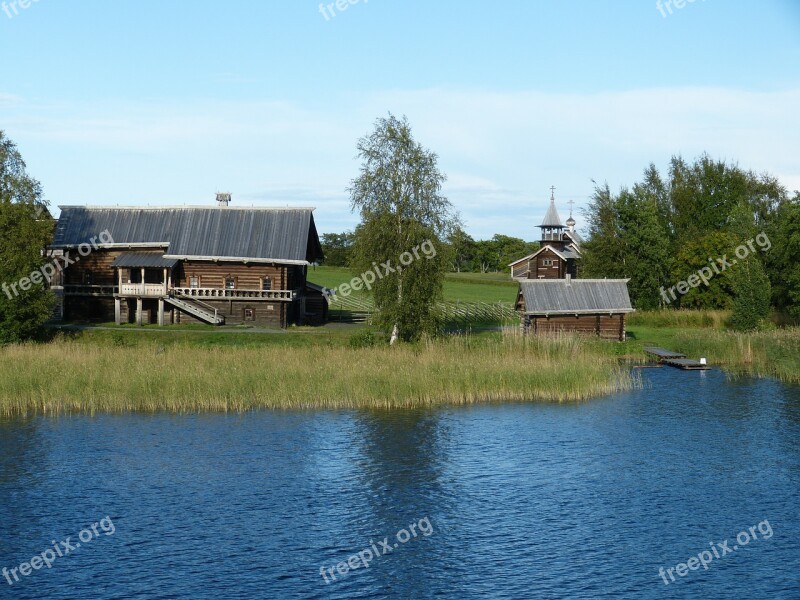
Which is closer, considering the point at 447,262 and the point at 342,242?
the point at 447,262

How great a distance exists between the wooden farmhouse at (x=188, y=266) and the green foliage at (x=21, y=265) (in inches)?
274

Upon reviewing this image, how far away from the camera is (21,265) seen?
152ft

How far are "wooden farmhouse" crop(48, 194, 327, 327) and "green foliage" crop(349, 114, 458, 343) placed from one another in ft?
32.4

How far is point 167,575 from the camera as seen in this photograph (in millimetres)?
18719

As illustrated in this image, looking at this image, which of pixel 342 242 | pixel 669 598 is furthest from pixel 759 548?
pixel 342 242

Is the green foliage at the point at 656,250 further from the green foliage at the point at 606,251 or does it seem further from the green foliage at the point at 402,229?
the green foliage at the point at 402,229

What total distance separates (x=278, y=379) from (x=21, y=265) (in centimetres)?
1819

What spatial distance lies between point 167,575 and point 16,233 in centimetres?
3467

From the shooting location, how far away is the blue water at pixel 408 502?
18.7 m

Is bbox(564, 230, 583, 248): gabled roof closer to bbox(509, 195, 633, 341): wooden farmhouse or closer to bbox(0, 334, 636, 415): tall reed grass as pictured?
bbox(509, 195, 633, 341): wooden farmhouse

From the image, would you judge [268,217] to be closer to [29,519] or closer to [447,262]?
[447,262]

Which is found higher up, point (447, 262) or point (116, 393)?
point (447, 262)

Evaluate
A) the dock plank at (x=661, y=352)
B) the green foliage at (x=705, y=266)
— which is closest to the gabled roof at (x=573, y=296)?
the dock plank at (x=661, y=352)

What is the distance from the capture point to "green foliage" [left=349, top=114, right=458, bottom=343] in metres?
47.2
